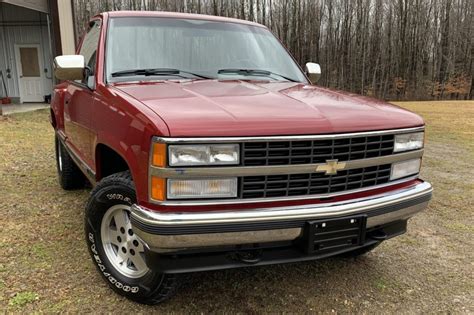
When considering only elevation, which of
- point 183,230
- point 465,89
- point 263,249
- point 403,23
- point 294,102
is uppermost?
point 403,23

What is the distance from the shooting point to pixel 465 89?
34.1m

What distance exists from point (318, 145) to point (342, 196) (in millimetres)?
380

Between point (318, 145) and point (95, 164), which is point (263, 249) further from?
point (95, 164)

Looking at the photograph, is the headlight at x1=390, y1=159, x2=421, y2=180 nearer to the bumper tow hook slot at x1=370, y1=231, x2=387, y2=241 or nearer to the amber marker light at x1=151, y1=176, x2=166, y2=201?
the bumper tow hook slot at x1=370, y1=231, x2=387, y2=241

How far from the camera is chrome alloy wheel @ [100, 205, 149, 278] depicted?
2.70 m

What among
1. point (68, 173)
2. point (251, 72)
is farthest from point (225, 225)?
point (68, 173)

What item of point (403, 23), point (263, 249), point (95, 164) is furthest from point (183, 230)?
point (403, 23)

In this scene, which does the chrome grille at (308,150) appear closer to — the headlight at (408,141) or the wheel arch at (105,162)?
the headlight at (408,141)

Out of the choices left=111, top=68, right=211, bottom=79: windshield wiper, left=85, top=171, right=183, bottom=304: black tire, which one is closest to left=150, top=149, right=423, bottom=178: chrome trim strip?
left=85, top=171, right=183, bottom=304: black tire

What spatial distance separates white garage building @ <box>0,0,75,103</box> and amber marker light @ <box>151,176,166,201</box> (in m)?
14.0

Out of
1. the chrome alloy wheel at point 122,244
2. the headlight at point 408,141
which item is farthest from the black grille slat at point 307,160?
the chrome alloy wheel at point 122,244

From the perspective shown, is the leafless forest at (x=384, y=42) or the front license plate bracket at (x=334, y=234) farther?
the leafless forest at (x=384, y=42)

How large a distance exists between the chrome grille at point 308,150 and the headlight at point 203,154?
6 centimetres

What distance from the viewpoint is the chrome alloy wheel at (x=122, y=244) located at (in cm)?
270
